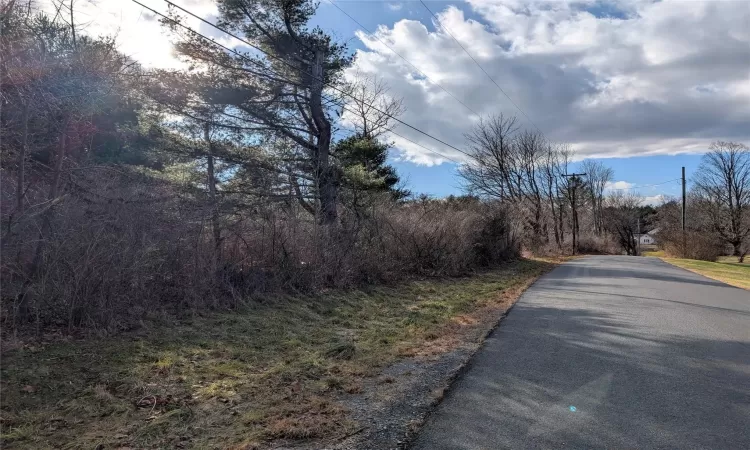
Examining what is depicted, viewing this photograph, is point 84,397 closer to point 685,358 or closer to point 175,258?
point 175,258

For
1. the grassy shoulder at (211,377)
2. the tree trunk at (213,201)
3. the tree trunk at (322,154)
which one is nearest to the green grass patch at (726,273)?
the tree trunk at (322,154)

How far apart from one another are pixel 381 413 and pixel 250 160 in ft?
44.2

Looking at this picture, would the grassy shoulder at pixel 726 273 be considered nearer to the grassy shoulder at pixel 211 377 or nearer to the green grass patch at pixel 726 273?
the green grass patch at pixel 726 273

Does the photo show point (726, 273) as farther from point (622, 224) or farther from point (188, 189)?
point (622, 224)

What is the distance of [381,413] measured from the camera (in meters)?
4.26

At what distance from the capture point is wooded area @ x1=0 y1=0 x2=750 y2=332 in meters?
6.32

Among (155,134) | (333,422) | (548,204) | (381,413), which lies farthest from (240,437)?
(548,204)

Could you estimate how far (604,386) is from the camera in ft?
16.1

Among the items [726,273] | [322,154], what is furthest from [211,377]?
[726,273]

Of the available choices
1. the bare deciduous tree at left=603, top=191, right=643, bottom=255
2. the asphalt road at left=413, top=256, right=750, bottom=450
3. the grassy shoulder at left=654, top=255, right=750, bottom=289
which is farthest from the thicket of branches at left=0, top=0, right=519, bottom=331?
the bare deciduous tree at left=603, top=191, right=643, bottom=255

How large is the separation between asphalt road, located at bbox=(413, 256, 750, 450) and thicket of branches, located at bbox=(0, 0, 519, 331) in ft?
17.6

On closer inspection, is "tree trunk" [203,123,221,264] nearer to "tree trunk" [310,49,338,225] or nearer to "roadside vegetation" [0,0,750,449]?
"roadside vegetation" [0,0,750,449]

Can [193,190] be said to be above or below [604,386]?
above

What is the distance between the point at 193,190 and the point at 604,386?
474 inches
